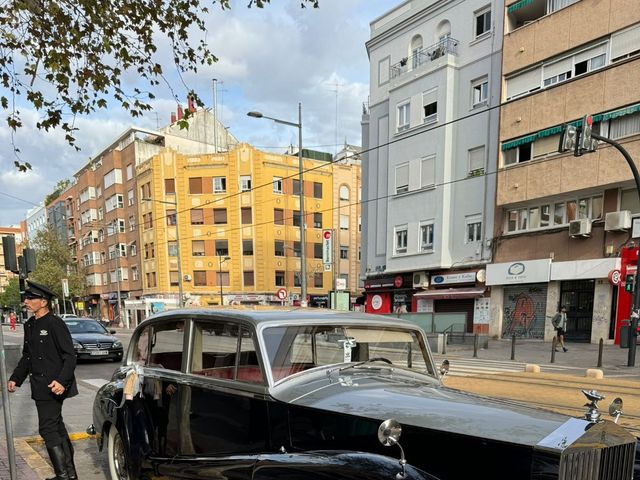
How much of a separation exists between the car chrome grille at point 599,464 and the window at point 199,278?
39.4 metres

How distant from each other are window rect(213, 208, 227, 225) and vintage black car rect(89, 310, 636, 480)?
36.9 metres

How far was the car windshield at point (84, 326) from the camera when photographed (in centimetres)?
1327

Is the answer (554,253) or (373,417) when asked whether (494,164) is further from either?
(373,417)

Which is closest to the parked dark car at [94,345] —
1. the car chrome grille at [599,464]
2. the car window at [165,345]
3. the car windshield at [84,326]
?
the car windshield at [84,326]

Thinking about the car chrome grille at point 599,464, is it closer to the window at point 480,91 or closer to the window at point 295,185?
the window at point 480,91

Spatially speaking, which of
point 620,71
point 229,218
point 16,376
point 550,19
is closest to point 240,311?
point 16,376

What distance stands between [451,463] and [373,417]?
42cm

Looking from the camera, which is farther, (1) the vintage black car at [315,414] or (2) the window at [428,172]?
(2) the window at [428,172]

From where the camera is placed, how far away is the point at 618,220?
586 inches

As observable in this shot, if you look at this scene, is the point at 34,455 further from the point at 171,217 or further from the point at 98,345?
the point at 171,217

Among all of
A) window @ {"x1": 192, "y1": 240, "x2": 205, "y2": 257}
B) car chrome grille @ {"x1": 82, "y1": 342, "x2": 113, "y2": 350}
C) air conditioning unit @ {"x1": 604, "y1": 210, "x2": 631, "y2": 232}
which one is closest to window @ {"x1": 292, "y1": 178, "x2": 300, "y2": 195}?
window @ {"x1": 192, "y1": 240, "x2": 205, "y2": 257}

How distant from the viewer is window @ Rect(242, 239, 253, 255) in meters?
39.9

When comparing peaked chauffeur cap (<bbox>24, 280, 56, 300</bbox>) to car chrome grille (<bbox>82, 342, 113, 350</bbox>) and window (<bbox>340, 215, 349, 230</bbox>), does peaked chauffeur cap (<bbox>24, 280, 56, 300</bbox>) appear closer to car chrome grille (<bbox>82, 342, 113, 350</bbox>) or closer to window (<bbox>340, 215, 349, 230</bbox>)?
car chrome grille (<bbox>82, 342, 113, 350</bbox>)

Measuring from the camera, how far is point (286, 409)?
8.19 ft
